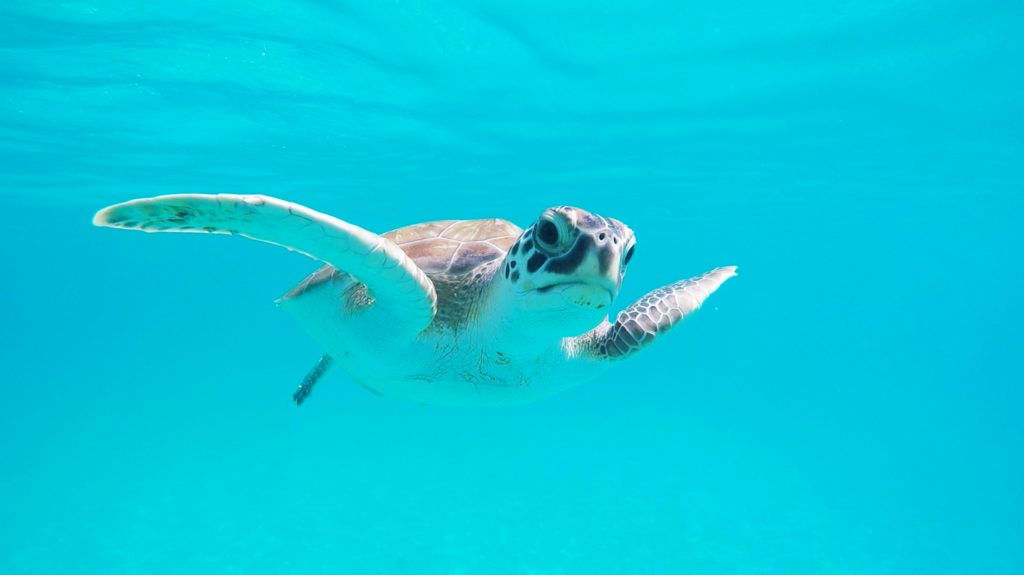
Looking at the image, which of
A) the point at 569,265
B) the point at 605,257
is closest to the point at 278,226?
the point at 569,265

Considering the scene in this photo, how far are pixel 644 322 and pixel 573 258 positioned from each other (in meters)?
1.72

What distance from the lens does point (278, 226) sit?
98.3 inches

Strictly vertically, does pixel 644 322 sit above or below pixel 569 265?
below

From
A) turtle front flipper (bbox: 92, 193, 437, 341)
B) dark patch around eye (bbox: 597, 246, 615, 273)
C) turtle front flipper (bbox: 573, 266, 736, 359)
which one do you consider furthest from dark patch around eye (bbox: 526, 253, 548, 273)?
turtle front flipper (bbox: 573, 266, 736, 359)

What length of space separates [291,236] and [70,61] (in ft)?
39.9

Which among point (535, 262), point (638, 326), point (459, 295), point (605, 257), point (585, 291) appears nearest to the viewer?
point (605, 257)

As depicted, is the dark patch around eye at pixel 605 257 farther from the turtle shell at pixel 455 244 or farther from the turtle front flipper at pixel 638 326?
the turtle front flipper at pixel 638 326

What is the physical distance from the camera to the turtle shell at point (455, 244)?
388cm

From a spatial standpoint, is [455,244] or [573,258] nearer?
[573,258]

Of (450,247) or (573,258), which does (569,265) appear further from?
(450,247)

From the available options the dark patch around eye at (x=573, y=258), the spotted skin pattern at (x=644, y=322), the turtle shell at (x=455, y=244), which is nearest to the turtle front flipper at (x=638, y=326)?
the spotted skin pattern at (x=644, y=322)

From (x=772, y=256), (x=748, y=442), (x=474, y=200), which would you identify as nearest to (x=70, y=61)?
(x=474, y=200)

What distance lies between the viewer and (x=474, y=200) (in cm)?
2788

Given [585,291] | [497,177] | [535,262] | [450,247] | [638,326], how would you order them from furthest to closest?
[497,177] → [450,247] → [638,326] → [535,262] → [585,291]
